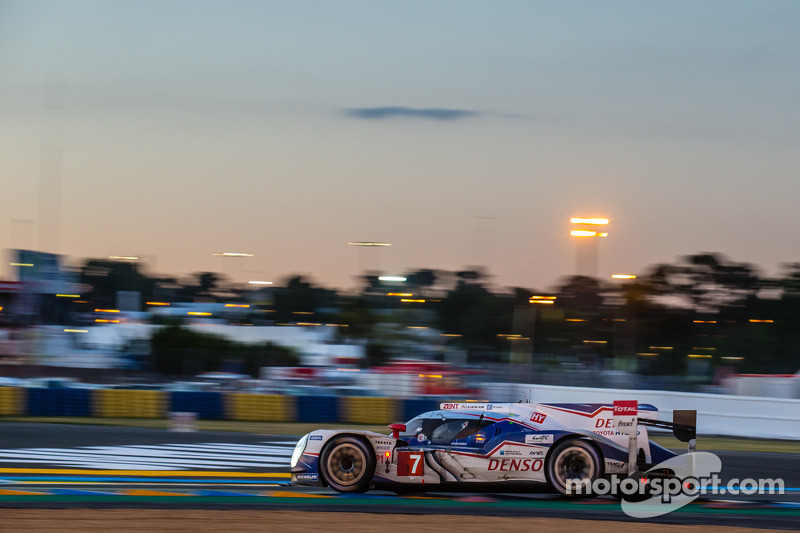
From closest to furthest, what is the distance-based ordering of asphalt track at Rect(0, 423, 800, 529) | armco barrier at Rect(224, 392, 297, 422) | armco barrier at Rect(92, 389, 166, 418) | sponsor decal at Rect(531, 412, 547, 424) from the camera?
asphalt track at Rect(0, 423, 800, 529)
sponsor decal at Rect(531, 412, 547, 424)
armco barrier at Rect(92, 389, 166, 418)
armco barrier at Rect(224, 392, 297, 422)

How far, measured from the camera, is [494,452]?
31.1ft

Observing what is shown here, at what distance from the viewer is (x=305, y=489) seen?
401 inches

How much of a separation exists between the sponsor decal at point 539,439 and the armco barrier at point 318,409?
540 inches

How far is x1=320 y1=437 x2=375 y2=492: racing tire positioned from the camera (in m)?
9.57

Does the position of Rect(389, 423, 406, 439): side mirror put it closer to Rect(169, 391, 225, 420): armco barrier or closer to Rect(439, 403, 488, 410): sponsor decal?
Rect(439, 403, 488, 410): sponsor decal

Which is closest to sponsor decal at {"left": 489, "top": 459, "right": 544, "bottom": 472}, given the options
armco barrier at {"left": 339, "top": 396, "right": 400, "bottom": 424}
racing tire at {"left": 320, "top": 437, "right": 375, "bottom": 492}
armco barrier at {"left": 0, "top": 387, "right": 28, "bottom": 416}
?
racing tire at {"left": 320, "top": 437, "right": 375, "bottom": 492}

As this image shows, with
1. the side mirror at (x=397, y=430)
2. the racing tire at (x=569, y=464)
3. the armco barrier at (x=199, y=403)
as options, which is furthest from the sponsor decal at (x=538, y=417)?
the armco barrier at (x=199, y=403)

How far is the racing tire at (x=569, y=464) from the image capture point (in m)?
9.38

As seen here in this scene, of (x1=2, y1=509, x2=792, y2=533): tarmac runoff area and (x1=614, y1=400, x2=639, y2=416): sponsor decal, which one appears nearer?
(x1=2, y1=509, x2=792, y2=533): tarmac runoff area

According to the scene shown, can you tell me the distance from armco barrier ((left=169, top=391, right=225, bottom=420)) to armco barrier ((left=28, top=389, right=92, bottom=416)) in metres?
2.33

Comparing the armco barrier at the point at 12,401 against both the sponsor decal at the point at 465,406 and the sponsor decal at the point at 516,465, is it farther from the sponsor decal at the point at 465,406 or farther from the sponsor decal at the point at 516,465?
the sponsor decal at the point at 516,465

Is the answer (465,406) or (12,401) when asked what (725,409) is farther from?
(12,401)

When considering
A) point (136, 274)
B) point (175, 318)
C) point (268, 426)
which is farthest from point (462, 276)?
point (268, 426)

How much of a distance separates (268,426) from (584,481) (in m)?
13.0
